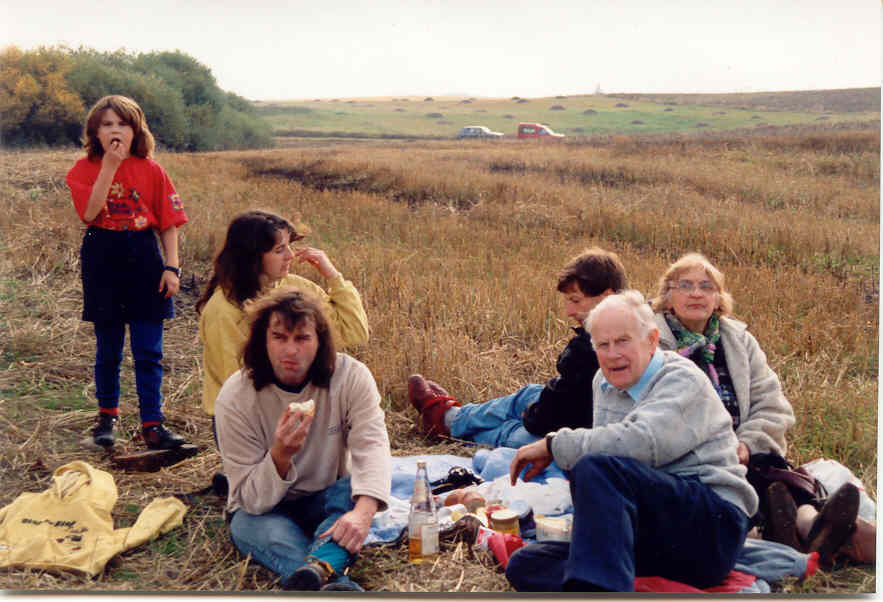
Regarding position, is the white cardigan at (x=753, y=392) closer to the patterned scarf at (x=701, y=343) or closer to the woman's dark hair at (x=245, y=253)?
the patterned scarf at (x=701, y=343)

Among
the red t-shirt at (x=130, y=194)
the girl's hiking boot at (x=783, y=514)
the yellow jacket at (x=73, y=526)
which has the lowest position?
the yellow jacket at (x=73, y=526)

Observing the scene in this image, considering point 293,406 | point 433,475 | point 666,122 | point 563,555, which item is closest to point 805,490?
point 563,555

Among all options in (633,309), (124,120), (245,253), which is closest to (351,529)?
(633,309)

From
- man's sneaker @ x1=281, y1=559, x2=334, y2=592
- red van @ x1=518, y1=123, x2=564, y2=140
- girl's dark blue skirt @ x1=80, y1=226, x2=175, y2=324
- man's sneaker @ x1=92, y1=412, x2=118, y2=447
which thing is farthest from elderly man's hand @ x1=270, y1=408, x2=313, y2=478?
red van @ x1=518, y1=123, x2=564, y2=140

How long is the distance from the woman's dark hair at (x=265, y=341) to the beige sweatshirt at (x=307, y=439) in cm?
5

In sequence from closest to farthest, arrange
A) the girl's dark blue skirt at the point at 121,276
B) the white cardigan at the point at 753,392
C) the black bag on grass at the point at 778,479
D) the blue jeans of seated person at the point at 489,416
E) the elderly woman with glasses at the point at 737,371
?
the elderly woman with glasses at the point at 737,371 < the black bag on grass at the point at 778,479 < the white cardigan at the point at 753,392 < the girl's dark blue skirt at the point at 121,276 < the blue jeans of seated person at the point at 489,416

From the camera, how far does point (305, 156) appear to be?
17.0 m

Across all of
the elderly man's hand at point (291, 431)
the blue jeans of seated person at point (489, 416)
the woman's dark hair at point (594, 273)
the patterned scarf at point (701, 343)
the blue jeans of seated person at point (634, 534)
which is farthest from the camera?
the blue jeans of seated person at point (489, 416)

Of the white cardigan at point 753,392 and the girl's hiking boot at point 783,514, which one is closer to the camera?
the girl's hiking boot at point 783,514

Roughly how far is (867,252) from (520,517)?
622 centimetres

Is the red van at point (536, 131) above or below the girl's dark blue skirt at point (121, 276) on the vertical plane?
above

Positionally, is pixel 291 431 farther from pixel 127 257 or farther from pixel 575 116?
pixel 575 116

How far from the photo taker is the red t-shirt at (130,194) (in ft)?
14.3

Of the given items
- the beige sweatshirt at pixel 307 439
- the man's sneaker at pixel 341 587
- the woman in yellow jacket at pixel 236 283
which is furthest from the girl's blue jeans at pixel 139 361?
the man's sneaker at pixel 341 587
